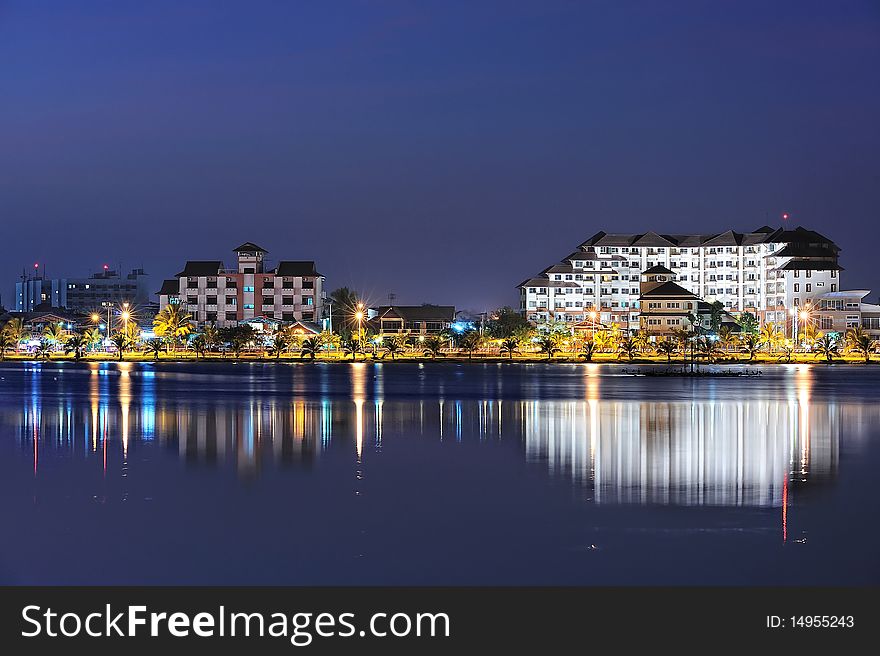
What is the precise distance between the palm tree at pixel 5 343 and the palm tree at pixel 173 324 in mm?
11573

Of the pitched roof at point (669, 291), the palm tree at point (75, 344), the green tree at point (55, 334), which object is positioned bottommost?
the palm tree at point (75, 344)

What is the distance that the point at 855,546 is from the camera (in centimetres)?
1086

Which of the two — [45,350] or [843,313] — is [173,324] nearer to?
[45,350]

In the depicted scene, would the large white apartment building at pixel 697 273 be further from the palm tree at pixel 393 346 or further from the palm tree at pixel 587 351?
the palm tree at pixel 393 346

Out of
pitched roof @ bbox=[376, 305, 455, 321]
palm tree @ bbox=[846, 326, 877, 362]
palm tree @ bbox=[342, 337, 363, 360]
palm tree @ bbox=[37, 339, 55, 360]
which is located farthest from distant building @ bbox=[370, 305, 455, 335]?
palm tree @ bbox=[846, 326, 877, 362]

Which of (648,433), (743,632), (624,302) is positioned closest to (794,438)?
(648,433)

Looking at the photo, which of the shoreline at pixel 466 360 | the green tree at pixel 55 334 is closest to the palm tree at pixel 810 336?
the shoreline at pixel 466 360

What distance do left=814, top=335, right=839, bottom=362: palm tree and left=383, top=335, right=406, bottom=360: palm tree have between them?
29560 millimetres

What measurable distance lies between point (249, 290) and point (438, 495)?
8465 cm

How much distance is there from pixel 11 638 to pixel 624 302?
99.9 meters

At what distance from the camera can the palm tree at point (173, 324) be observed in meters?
87.8

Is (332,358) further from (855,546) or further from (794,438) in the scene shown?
(855,546)

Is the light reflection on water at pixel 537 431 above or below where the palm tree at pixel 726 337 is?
below

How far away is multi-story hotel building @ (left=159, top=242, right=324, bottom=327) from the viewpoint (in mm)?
96750
